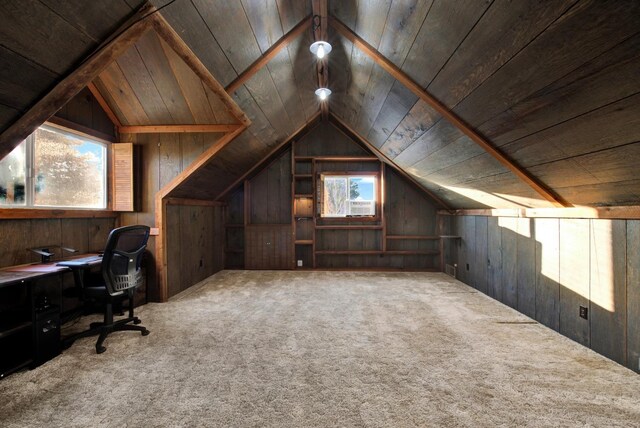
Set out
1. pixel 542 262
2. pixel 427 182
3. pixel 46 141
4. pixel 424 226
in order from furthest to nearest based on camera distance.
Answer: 1. pixel 424 226
2. pixel 427 182
3. pixel 542 262
4. pixel 46 141

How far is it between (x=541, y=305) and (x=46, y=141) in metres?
5.04

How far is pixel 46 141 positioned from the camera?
2.50 metres

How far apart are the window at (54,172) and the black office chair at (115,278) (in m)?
0.92

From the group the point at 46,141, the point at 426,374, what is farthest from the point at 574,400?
the point at 46,141

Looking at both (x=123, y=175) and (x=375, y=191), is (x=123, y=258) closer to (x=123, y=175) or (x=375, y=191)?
(x=123, y=175)

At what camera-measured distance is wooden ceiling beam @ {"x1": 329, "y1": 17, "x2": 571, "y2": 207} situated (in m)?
2.11

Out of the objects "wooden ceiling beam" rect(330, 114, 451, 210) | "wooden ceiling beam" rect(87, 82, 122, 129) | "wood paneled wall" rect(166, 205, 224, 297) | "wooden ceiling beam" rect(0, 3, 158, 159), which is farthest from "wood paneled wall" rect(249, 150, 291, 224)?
"wooden ceiling beam" rect(0, 3, 158, 159)

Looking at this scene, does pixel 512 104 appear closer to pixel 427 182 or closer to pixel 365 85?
pixel 365 85

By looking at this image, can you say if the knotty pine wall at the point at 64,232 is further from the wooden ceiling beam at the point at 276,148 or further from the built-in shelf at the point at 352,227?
the built-in shelf at the point at 352,227

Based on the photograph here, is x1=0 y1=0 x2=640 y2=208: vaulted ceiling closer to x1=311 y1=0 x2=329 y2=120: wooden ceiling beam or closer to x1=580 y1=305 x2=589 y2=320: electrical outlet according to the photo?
x1=311 y1=0 x2=329 y2=120: wooden ceiling beam

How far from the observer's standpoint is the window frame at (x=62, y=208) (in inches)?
88.1

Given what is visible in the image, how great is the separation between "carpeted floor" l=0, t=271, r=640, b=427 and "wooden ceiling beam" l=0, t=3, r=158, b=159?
1495 mm

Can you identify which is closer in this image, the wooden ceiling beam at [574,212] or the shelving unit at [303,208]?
the wooden ceiling beam at [574,212]

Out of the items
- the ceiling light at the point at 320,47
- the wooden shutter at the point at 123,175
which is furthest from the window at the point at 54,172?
the ceiling light at the point at 320,47
